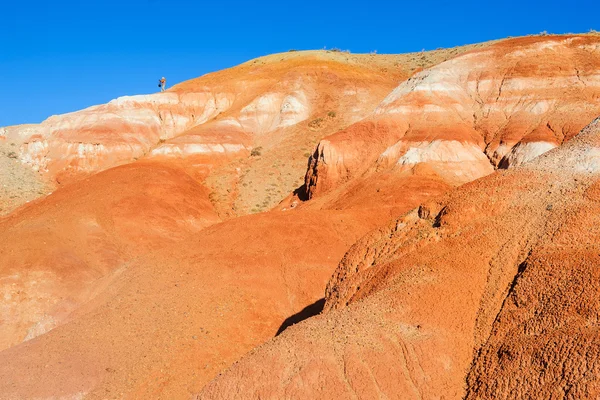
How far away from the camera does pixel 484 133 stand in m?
25.1

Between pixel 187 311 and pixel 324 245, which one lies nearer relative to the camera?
pixel 187 311

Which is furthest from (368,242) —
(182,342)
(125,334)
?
(125,334)

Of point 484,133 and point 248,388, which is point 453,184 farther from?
point 248,388

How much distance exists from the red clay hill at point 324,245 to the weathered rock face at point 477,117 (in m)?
0.11

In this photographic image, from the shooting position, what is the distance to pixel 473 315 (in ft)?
24.4

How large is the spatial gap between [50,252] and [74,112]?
25.1 m

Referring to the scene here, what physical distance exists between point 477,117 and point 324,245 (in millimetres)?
13959

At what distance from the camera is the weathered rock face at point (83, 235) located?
16.3 m

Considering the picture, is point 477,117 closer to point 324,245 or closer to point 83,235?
point 324,245

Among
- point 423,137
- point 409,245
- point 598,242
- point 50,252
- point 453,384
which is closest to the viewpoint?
point 453,384

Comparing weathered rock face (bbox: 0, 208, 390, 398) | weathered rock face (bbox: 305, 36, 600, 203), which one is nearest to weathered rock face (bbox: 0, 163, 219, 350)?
weathered rock face (bbox: 0, 208, 390, 398)

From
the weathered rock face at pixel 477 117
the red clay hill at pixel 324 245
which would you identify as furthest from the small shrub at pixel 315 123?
the weathered rock face at pixel 477 117

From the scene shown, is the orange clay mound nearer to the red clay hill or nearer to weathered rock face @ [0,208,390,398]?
the red clay hill

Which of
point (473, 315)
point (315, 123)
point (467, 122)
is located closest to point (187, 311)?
point (473, 315)
